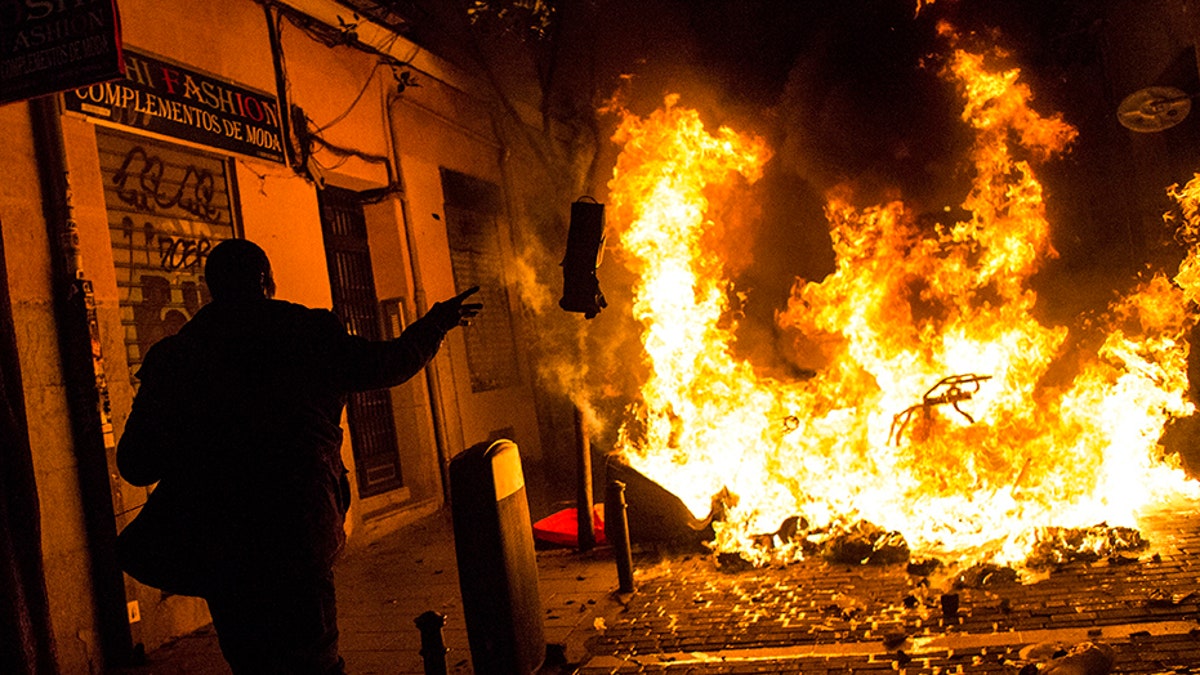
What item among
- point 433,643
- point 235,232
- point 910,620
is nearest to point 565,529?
point 910,620

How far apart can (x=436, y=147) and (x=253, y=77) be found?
376 cm

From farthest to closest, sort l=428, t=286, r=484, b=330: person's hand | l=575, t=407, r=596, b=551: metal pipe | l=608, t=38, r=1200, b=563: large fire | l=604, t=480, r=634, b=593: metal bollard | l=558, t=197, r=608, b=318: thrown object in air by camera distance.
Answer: l=575, t=407, r=596, b=551: metal pipe → l=608, t=38, r=1200, b=563: large fire → l=558, t=197, r=608, b=318: thrown object in air → l=604, t=480, r=634, b=593: metal bollard → l=428, t=286, r=484, b=330: person's hand

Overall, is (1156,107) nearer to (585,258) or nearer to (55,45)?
(585,258)

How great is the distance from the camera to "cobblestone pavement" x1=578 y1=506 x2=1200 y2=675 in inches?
181

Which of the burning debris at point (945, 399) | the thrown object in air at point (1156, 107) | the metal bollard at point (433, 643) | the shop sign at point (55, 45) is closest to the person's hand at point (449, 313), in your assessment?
A: the metal bollard at point (433, 643)

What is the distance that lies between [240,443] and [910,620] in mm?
4327

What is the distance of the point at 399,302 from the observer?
10.4 meters

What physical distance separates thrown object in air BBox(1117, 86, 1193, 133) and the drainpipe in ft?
38.8

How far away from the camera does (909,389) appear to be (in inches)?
317

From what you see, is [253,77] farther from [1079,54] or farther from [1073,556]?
[1079,54]

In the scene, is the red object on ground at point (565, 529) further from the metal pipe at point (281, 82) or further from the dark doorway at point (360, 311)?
the metal pipe at point (281, 82)

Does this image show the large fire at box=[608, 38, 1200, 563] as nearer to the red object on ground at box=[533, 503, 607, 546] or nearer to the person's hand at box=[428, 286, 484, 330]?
the red object on ground at box=[533, 503, 607, 546]

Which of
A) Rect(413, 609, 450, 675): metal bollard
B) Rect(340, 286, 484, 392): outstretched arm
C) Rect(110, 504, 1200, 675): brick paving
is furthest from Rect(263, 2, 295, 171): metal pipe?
Rect(413, 609, 450, 675): metal bollard

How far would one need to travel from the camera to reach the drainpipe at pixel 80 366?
596 centimetres
